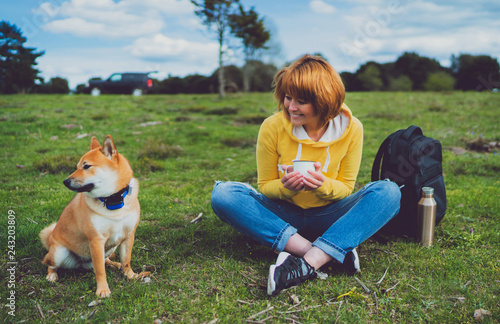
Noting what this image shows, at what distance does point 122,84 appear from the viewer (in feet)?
77.1

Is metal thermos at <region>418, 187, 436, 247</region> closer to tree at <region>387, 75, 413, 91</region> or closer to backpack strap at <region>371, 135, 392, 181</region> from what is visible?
backpack strap at <region>371, 135, 392, 181</region>

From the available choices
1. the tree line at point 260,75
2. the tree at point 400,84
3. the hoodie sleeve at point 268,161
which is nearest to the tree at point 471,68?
the tree line at point 260,75

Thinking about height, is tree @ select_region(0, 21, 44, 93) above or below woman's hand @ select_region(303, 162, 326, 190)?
above

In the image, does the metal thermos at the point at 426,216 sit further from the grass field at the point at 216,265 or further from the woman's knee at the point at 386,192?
the woman's knee at the point at 386,192

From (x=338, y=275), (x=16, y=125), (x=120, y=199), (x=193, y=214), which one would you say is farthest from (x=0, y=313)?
(x=16, y=125)

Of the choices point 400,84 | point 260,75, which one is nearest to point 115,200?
point 400,84

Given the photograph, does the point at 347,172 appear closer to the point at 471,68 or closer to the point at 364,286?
the point at 364,286

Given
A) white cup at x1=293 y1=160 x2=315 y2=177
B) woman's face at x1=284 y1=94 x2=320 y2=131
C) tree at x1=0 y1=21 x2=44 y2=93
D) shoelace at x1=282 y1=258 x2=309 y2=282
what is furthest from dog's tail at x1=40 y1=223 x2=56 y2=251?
tree at x1=0 y1=21 x2=44 y2=93

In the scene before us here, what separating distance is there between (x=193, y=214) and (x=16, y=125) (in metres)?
6.94

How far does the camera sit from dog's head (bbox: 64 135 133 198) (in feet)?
7.96

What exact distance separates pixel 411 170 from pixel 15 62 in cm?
2227

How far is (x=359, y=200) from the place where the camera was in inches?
115

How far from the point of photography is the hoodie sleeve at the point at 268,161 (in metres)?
3.02

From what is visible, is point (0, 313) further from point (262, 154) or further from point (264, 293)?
point (262, 154)
